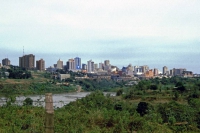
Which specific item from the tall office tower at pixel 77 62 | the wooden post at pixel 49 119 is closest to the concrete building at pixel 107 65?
the tall office tower at pixel 77 62

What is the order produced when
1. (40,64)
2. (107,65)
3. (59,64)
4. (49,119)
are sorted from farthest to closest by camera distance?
1. (107,65)
2. (59,64)
3. (40,64)
4. (49,119)

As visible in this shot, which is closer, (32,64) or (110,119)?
(110,119)

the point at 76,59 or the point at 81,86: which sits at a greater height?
the point at 76,59

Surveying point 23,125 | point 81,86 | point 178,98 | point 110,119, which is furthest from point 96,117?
point 81,86

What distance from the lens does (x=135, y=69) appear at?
92625 mm

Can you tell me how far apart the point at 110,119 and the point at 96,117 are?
345 mm

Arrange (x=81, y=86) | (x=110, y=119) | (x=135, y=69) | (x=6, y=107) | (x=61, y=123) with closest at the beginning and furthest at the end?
(x=61, y=123) → (x=110, y=119) → (x=6, y=107) → (x=81, y=86) → (x=135, y=69)

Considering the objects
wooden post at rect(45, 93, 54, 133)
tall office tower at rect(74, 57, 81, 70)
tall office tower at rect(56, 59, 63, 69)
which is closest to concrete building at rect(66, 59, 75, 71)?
tall office tower at rect(74, 57, 81, 70)

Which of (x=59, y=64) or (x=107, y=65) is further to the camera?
(x=107, y=65)

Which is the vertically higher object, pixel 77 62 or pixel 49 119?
pixel 77 62

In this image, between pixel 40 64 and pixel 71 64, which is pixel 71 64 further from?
pixel 40 64

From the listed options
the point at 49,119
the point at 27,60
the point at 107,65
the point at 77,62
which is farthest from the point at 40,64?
the point at 49,119

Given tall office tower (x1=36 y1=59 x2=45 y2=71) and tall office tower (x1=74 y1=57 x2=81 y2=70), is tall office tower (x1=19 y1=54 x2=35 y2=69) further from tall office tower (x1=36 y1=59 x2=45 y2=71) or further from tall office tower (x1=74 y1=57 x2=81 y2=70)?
tall office tower (x1=74 y1=57 x2=81 y2=70)

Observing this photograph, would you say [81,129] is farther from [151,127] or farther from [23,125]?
[151,127]
